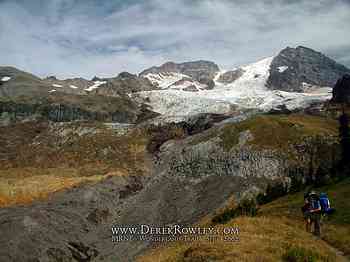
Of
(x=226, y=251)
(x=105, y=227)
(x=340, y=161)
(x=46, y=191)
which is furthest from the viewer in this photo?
(x=46, y=191)

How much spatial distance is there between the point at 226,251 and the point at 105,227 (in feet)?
246

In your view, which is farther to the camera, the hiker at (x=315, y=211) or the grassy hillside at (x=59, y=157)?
the grassy hillside at (x=59, y=157)

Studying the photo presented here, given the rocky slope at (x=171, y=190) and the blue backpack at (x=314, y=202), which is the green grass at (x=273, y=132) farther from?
the blue backpack at (x=314, y=202)

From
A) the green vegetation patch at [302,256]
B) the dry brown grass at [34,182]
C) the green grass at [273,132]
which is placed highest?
the green vegetation patch at [302,256]

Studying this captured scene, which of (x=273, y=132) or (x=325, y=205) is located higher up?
(x=325, y=205)

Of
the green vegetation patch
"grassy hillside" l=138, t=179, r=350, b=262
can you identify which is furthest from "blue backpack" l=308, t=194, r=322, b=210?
the green vegetation patch

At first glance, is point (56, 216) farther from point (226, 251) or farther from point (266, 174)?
point (226, 251)

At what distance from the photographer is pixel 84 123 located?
17450cm

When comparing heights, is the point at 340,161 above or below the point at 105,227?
above

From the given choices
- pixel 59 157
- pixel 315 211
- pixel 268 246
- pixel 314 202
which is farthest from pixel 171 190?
pixel 268 246

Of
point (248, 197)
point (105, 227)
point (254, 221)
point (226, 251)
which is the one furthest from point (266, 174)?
point (226, 251)

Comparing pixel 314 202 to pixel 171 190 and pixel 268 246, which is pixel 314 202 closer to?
pixel 268 246

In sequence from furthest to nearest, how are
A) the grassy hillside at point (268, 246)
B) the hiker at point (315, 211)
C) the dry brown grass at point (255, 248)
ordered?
the hiker at point (315, 211) < the dry brown grass at point (255, 248) < the grassy hillside at point (268, 246)

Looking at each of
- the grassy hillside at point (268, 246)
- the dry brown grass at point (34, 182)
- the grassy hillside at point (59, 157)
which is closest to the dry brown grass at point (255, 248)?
the grassy hillside at point (268, 246)
